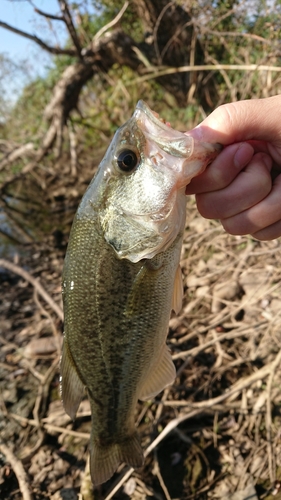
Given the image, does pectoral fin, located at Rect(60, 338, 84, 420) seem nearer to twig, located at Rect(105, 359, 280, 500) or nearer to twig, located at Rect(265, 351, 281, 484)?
twig, located at Rect(105, 359, 280, 500)

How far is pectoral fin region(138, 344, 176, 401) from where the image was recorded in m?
2.00

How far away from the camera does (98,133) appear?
9805 mm

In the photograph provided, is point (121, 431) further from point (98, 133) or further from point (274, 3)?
point (98, 133)

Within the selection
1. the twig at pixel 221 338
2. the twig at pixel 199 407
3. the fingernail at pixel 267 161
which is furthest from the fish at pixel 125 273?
the twig at pixel 221 338

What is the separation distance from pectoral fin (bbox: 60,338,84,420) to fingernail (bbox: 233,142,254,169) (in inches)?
44.5

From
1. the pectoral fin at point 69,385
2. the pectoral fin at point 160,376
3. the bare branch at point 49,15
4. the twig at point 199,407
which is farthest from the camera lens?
the bare branch at point 49,15

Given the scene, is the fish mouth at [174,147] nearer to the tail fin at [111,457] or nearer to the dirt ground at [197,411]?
the tail fin at [111,457]

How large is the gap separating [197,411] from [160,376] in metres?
1.11

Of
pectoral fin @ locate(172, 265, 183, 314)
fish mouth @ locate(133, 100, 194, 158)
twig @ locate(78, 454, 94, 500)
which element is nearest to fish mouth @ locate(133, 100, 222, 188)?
fish mouth @ locate(133, 100, 194, 158)

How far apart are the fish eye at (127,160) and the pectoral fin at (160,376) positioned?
923mm

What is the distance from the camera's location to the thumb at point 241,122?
63.6 inches

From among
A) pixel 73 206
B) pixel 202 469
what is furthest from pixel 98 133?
pixel 202 469

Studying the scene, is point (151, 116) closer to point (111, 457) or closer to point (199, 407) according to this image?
point (111, 457)

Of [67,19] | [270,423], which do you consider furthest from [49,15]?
[270,423]
